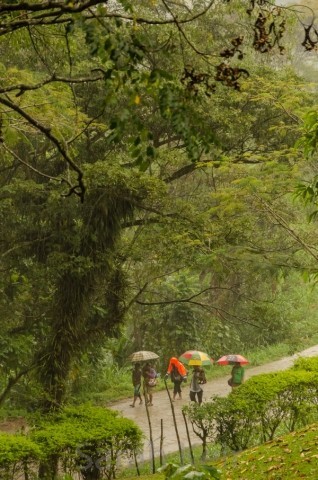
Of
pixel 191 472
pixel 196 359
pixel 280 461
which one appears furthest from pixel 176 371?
pixel 191 472

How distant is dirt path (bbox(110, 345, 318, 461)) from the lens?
12.2 metres

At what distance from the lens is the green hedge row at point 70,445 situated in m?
8.08

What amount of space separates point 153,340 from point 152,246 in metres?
9.45

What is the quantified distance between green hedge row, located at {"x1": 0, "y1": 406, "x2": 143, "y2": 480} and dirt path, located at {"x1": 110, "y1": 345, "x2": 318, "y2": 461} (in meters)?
1.41

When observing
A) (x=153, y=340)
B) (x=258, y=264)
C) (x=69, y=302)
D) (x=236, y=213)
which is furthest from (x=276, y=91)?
(x=153, y=340)

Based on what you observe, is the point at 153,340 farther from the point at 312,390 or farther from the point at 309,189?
the point at 309,189

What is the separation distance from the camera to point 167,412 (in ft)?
49.5

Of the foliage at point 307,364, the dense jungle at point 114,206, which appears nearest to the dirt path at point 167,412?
the foliage at point 307,364

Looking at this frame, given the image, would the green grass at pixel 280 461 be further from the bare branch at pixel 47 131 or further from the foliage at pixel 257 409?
the bare branch at pixel 47 131

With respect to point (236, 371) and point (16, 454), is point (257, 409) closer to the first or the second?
point (16, 454)

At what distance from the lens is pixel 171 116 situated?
10.2 ft

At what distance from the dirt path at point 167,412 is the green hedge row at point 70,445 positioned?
1.41m

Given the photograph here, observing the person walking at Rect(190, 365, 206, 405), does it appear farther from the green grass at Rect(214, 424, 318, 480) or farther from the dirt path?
the green grass at Rect(214, 424, 318, 480)

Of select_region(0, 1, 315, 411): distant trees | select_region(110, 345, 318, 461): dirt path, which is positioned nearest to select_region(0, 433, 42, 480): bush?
select_region(0, 1, 315, 411): distant trees
